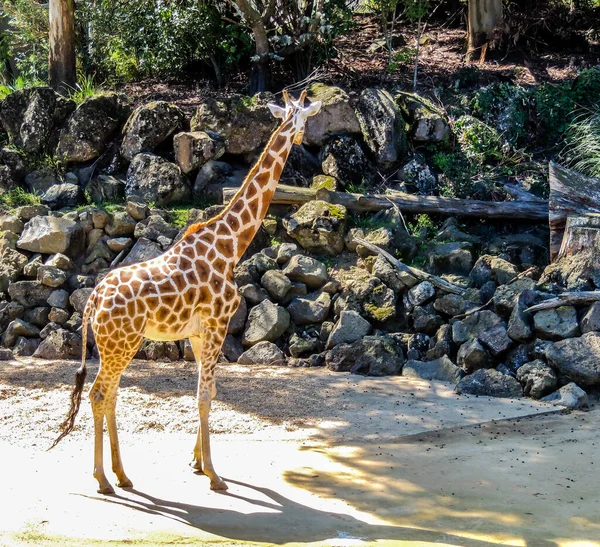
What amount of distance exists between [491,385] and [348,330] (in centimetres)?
209

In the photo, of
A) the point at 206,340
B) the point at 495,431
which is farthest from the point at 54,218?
the point at 495,431

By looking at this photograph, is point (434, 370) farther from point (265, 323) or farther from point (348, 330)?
point (265, 323)

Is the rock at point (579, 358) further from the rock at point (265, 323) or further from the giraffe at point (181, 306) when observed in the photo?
the giraffe at point (181, 306)

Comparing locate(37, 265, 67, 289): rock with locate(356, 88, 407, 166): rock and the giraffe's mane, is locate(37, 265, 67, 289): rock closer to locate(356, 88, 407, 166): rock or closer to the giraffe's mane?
the giraffe's mane

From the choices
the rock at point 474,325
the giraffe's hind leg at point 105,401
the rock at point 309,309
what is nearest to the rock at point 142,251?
the rock at point 309,309

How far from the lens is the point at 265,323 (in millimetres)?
11195

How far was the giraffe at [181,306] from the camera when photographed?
6609 mm

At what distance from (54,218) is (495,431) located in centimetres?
731

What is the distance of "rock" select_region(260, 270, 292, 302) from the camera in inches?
455

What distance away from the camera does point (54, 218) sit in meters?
12.6

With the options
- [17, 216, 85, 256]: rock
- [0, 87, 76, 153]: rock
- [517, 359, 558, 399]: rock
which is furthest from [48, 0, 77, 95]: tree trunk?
Answer: [517, 359, 558, 399]: rock

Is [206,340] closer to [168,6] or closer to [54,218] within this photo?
[54,218]

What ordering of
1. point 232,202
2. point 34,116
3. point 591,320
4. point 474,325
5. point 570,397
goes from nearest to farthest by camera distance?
point 232,202, point 570,397, point 591,320, point 474,325, point 34,116

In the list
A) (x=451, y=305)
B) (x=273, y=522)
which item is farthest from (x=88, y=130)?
(x=273, y=522)
